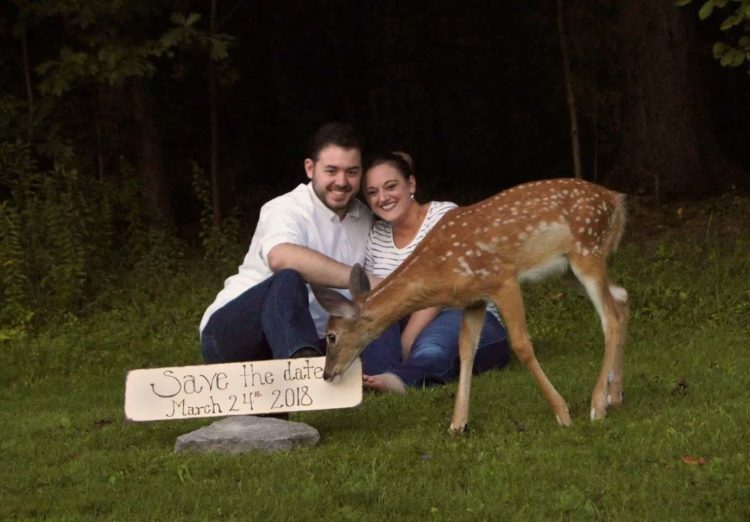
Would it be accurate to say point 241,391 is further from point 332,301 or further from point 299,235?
point 299,235

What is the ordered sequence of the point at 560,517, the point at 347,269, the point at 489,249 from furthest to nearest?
1. the point at 347,269
2. the point at 489,249
3. the point at 560,517

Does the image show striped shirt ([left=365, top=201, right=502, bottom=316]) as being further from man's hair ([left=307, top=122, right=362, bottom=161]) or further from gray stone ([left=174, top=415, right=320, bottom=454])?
gray stone ([left=174, top=415, right=320, bottom=454])

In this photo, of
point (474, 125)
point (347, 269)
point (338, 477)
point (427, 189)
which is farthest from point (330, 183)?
point (474, 125)

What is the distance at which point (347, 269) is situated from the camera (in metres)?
7.46

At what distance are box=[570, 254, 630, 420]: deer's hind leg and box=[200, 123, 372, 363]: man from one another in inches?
49.6

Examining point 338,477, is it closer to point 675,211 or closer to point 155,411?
point 155,411

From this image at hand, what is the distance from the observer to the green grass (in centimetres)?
547

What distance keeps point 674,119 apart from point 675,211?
1246 mm

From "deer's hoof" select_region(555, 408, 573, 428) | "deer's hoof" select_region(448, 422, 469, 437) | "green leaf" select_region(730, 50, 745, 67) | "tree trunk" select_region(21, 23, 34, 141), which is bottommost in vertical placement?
"deer's hoof" select_region(448, 422, 469, 437)

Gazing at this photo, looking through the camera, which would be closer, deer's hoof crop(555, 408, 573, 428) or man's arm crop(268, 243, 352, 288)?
deer's hoof crop(555, 408, 573, 428)

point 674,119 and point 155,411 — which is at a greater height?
point 674,119

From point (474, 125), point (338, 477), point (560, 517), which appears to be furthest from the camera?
point (474, 125)

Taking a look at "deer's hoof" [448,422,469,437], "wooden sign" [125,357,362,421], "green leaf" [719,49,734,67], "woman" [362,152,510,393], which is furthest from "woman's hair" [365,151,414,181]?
"green leaf" [719,49,734,67]

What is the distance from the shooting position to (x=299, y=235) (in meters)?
7.67
